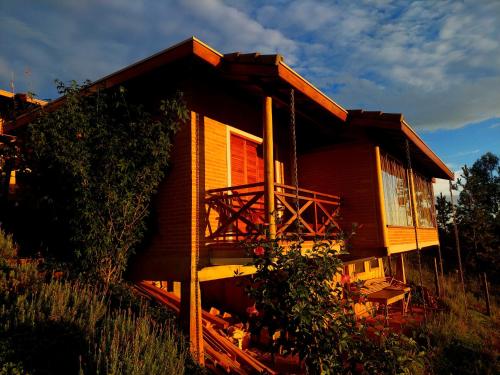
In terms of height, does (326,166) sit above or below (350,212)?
above

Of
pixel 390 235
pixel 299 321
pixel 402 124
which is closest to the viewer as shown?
pixel 299 321

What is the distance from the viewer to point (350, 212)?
33.8 feet

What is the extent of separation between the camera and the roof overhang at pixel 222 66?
21.1ft

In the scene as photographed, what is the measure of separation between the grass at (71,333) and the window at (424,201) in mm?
11837

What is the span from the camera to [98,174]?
6.88 metres

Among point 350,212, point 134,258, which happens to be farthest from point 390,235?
point 134,258

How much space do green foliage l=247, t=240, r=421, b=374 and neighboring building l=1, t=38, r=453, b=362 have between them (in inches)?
24.8

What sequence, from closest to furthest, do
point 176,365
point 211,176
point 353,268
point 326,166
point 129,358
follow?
point 129,358 → point 176,365 → point 211,176 → point 326,166 → point 353,268

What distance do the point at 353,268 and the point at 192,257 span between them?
33.4 ft

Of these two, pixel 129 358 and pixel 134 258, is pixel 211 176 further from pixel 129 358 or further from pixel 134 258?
pixel 129 358

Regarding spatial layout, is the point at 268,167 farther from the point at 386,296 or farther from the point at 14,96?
the point at 14,96

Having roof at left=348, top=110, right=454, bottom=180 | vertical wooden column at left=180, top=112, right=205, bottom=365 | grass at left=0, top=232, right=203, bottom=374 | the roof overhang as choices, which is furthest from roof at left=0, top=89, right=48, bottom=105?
roof at left=348, top=110, right=454, bottom=180

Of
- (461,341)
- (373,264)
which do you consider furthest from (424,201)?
(461,341)

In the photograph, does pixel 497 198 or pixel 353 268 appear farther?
pixel 497 198
